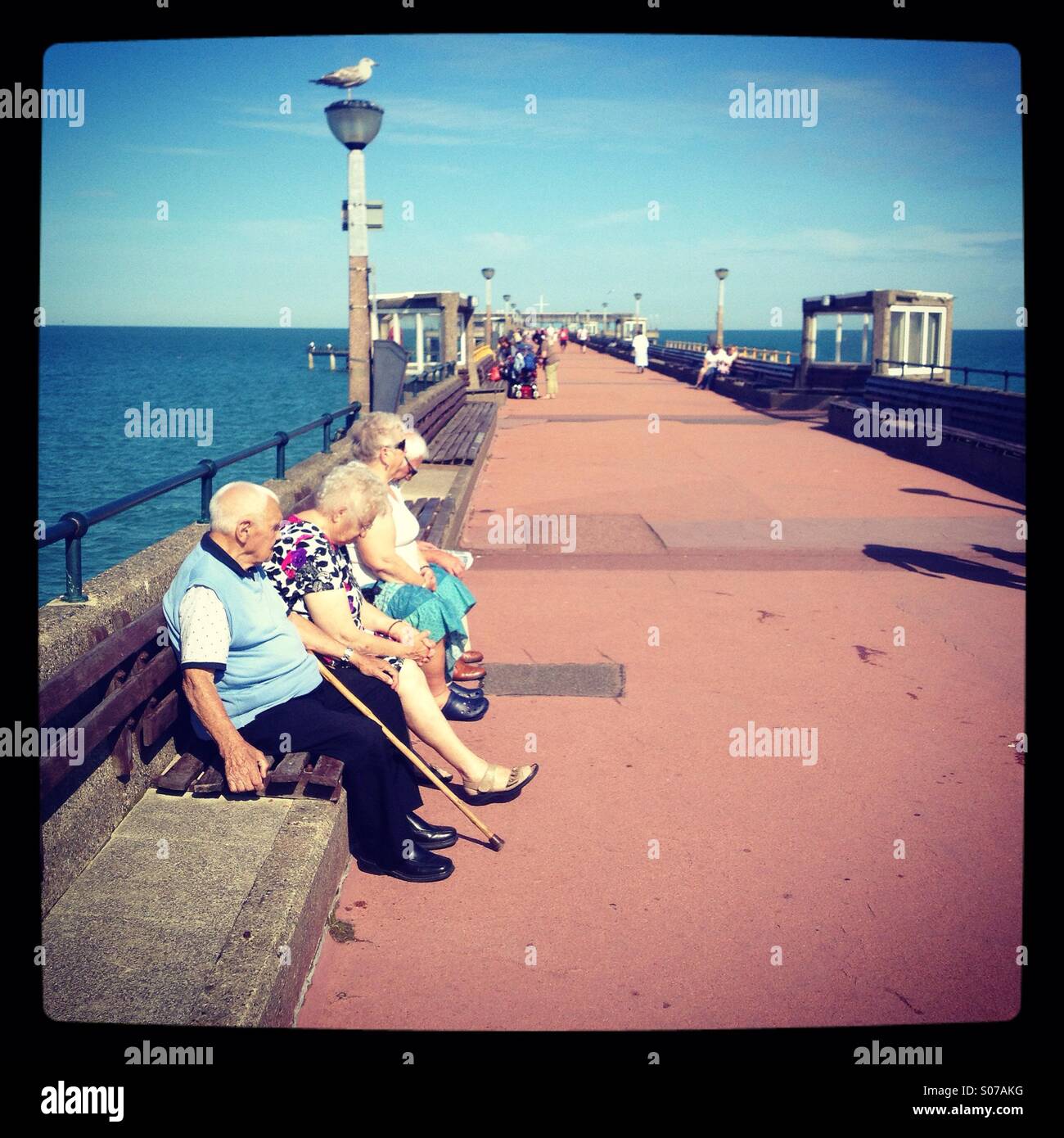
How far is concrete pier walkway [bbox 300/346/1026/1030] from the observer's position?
3.24m

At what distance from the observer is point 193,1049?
86.3 inches

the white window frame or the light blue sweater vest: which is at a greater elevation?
the white window frame

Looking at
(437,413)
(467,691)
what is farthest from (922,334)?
(467,691)

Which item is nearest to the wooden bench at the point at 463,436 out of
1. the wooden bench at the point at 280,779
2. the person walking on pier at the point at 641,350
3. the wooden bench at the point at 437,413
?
the wooden bench at the point at 437,413

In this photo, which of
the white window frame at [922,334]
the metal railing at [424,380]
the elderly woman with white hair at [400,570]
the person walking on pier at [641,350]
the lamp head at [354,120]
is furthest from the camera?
the person walking on pier at [641,350]

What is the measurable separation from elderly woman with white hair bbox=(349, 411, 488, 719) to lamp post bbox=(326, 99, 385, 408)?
251 centimetres

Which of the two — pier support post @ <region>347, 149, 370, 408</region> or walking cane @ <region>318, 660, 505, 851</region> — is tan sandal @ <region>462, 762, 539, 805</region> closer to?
walking cane @ <region>318, 660, 505, 851</region>

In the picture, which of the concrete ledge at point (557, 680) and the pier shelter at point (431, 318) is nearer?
the concrete ledge at point (557, 680)

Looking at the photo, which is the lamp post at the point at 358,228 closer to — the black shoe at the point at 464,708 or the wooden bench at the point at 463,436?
the black shoe at the point at 464,708

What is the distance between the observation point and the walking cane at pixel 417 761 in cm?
418

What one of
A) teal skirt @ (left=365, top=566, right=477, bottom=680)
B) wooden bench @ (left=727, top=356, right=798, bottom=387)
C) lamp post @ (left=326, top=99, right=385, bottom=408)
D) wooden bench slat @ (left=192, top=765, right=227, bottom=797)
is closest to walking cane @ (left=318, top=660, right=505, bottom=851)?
wooden bench slat @ (left=192, top=765, right=227, bottom=797)
